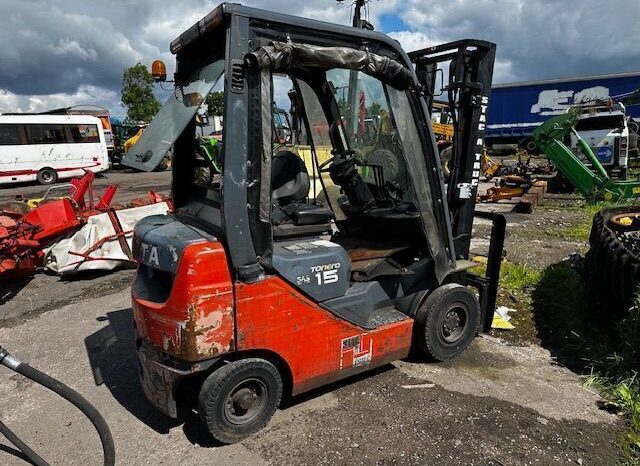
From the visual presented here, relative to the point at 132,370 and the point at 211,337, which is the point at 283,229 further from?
the point at 132,370

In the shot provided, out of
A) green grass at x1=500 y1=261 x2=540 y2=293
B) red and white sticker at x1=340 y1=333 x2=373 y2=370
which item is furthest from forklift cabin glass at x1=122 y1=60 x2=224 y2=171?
green grass at x1=500 y1=261 x2=540 y2=293

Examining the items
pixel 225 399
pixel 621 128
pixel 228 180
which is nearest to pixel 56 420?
pixel 225 399

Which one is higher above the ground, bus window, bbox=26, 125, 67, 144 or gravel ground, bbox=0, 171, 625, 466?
bus window, bbox=26, 125, 67, 144

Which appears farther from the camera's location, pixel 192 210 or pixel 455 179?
pixel 455 179

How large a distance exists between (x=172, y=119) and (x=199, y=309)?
1.17 m

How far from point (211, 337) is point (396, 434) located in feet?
4.68

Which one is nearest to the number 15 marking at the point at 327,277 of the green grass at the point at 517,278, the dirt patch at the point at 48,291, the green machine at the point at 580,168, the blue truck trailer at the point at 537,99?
the green grass at the point at 517,278

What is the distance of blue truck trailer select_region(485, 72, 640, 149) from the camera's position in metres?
25.9

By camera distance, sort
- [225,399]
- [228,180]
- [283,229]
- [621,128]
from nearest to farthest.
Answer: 1. [228,180]
2. [225,399]
3. [283,229]
4. [621,128]

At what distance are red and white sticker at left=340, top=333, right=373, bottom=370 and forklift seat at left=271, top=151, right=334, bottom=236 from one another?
2.76 ft

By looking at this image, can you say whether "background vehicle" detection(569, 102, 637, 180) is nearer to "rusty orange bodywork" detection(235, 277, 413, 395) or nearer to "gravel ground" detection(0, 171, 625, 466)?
"gravel ground" detection(0, 171, 625, 466)

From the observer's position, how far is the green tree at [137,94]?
34844mm

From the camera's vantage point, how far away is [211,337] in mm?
2771

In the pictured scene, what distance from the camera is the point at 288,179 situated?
347 cm
